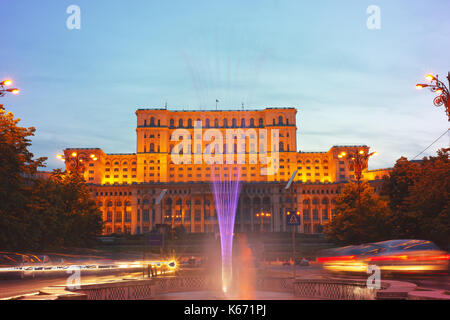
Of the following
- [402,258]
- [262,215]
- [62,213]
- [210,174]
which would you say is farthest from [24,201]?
[210,174]

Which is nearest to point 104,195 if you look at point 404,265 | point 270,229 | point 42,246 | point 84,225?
point 270,229

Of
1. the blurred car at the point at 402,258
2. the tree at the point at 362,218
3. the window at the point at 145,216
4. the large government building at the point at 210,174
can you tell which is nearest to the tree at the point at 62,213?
the blurred car at the point at 402,258

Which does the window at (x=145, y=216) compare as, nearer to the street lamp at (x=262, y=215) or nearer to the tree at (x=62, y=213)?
the street lamp at (x=262, y=215)

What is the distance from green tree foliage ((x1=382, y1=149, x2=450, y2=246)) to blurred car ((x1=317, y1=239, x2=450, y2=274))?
11.3 m

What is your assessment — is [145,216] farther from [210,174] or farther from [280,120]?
[280,120]

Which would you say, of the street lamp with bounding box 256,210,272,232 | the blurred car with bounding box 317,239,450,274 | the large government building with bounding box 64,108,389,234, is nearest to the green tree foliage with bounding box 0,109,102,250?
the blurred car with bounding box 317,239,450,274

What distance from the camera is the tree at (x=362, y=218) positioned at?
5112 centimetres

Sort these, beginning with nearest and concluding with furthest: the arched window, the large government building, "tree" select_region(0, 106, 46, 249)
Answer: "tree" select_region(0, 106, 46, 249) < the large government building < the arched window

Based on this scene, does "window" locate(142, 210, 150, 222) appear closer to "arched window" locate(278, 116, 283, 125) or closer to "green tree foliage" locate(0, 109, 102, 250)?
"arched window" locate(278, 116, 283, 125)

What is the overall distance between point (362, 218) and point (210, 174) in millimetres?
115301

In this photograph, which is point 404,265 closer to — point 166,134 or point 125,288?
point 125,288

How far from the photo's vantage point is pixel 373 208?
53.2m

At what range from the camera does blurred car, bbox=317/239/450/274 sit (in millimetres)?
20531

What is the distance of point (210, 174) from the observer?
162875mm
